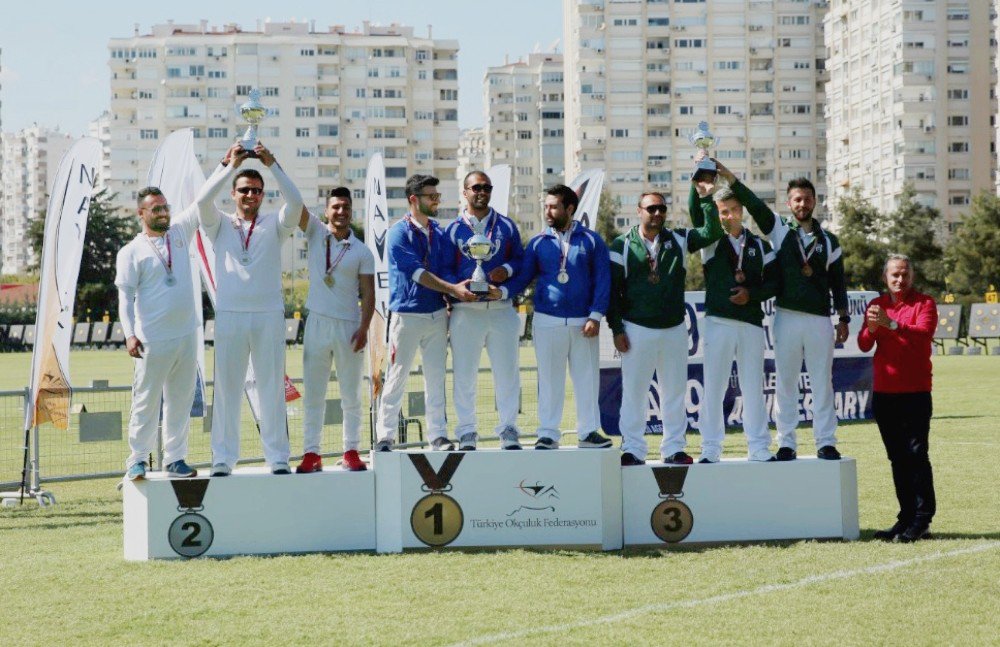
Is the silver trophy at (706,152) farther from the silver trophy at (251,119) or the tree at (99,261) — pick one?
the tree at (99,261)

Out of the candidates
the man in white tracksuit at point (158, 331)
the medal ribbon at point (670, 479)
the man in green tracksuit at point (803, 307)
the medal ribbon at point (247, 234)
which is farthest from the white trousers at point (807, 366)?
the man in white tracksuit at point (158, 331)

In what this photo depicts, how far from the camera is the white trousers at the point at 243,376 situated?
9188 mm

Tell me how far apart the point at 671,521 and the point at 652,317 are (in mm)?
1383

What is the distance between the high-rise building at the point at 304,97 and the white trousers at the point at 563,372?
11820 cm

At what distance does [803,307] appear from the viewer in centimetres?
955

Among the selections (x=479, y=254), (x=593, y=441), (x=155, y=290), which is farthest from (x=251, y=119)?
(x=593, y=441)

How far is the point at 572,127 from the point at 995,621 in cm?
11843

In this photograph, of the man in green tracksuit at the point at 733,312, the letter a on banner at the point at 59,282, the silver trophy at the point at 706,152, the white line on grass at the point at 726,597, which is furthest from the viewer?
the letter a on banner at the point at 59,282

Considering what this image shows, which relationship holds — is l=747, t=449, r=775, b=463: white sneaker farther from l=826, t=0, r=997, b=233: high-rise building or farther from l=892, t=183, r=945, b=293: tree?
l=826, t=0, r=997, b=233: high-rise building

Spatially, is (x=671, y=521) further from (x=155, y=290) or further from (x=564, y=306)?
(x=155, y=290)

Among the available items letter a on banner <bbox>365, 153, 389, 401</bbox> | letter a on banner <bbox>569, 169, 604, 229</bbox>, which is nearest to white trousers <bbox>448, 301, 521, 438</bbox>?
letter a on banner <bbox>365, 153, 389, 401</bbox>

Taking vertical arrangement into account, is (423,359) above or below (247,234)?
below

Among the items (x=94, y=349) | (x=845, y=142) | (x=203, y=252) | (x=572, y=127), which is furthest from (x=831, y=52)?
(x=203, y=252)

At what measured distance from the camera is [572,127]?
12362 cm
